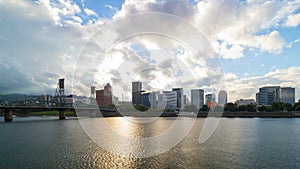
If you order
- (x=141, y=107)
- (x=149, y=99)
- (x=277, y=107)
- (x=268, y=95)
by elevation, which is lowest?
(x=141, y=107)

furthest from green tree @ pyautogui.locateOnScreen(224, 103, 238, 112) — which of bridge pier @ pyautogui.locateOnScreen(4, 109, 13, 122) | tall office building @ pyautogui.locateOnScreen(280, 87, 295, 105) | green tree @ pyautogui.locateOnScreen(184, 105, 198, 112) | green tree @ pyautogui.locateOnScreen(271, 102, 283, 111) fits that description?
bridge pier @ pyautogui.locateOnScreen(4, 109, 13, 122)

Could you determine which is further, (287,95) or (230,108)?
(287,95)

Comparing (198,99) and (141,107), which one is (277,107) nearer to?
(198,99)

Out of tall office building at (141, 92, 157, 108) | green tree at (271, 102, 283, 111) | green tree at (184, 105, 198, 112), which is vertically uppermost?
tall office building at (141, 92, 157, 108)

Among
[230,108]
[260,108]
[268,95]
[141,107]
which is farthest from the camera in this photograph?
[268,95]

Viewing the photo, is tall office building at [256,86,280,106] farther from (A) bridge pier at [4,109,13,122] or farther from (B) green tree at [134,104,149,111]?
(A) bridge pier at [4,109,13,122]

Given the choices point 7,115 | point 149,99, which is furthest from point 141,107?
point 7,115
